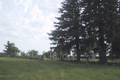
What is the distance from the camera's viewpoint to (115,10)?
613 inches

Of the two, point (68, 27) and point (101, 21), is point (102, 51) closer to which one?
point (101, 21)

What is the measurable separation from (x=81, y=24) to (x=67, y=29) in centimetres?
300

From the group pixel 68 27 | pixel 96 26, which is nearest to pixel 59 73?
pixel 96 26

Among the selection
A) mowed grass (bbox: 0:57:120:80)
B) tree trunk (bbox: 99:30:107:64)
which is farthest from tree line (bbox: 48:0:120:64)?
mowed grass (bbox: 0:57:120:80)

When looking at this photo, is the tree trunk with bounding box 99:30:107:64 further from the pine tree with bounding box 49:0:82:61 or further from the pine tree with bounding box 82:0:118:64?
A: the pine tree with bounding box 49:0:82:61

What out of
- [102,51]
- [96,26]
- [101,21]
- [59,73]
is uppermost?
[101,21]

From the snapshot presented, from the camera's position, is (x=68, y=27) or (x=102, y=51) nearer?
(x=102, y=51)

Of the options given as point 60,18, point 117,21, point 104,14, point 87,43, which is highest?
point 60,18

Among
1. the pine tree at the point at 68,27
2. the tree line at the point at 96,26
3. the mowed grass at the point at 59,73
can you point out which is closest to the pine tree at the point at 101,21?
the tree line at the point at 96,26

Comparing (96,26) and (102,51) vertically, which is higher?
(96,26)

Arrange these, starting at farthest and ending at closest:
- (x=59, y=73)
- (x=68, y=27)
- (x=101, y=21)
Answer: (x=68, y=27) → (x=101, y=21) → (x=59, y=73)

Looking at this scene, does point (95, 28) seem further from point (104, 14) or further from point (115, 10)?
point (115, 10)

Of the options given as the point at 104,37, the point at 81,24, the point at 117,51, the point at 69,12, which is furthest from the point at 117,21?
the point at 69,12

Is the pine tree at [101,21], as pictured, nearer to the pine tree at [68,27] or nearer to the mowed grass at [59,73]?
the pine tree at [68,27]
